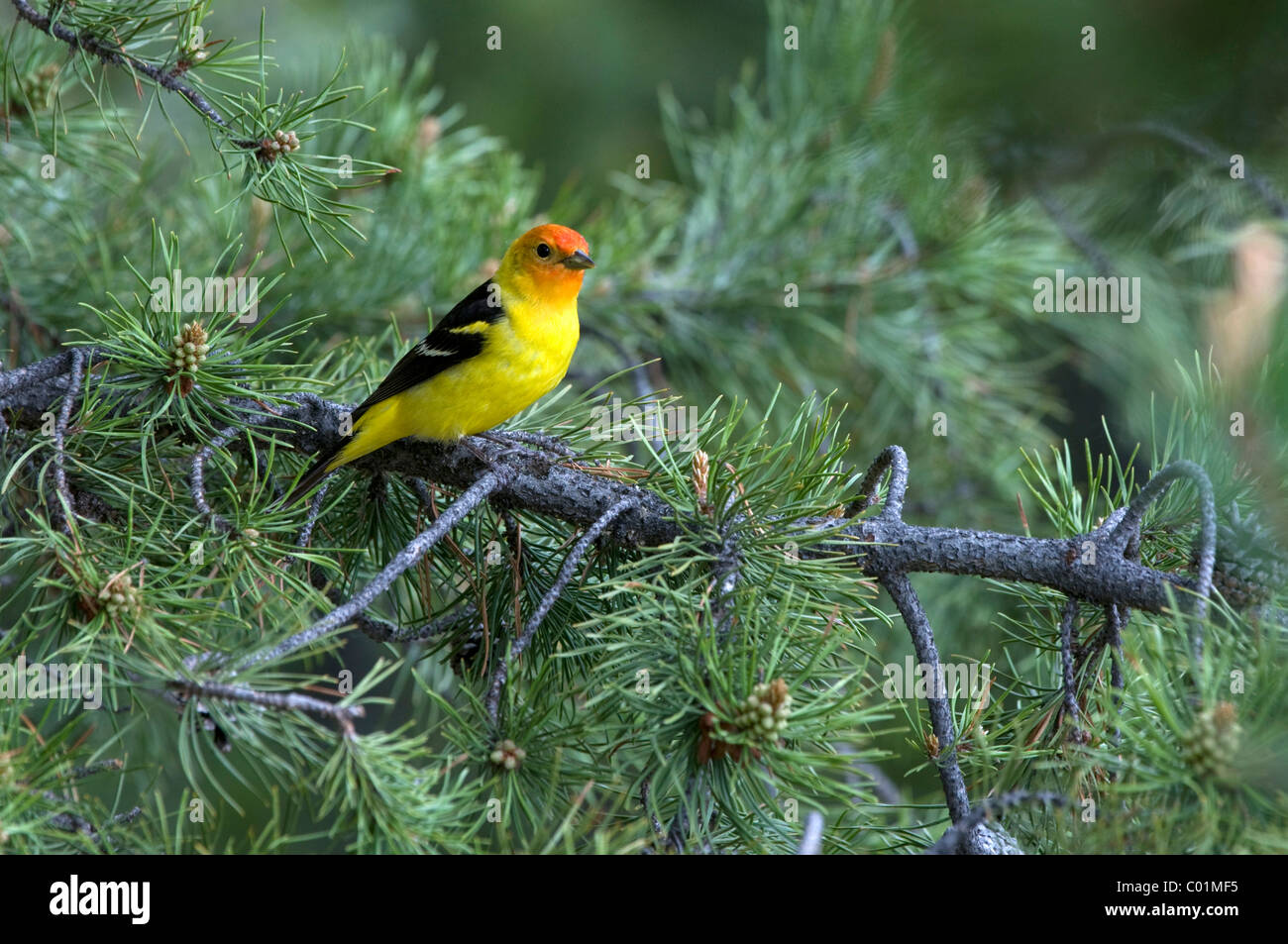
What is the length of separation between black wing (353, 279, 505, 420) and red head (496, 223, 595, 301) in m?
0.09

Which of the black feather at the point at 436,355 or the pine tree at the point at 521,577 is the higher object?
the black feather at the point at 436,355

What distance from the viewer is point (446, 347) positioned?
255 centimetres

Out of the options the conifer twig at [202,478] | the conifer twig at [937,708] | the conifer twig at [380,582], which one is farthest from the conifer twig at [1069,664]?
the conifer twig at [202,478]

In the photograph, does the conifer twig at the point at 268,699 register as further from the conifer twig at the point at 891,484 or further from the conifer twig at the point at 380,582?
the conifer twig at the point at 891,484

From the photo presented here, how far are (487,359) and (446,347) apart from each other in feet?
0.36

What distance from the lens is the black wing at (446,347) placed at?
2184 millimetres

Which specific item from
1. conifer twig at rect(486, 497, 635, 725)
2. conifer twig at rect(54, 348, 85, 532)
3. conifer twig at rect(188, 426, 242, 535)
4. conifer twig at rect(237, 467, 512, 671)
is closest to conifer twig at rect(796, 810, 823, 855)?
conifer twig at rect(486, 497, 635, 725)

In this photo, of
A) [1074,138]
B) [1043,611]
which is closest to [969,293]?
[1074,138]

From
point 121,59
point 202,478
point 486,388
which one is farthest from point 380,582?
point 486,388

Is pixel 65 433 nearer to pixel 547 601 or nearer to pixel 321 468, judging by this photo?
pixel 321 468

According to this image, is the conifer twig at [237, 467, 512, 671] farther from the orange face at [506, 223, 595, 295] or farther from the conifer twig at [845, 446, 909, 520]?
the orange face at [506, 223, 595, 295]

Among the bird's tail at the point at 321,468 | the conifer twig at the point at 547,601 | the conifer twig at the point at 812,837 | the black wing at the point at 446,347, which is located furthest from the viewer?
the black wing at the point at 446,347

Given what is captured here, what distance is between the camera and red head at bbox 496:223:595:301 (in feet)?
9.34
